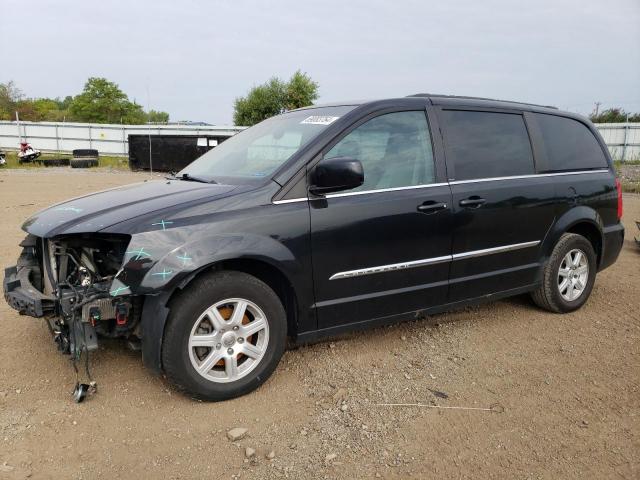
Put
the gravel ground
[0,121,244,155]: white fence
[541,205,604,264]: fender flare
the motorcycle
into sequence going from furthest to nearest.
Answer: [0,121,244,155]: white fence < the motorcycle < [541,205,604,264]: fender flare < the gravel ground

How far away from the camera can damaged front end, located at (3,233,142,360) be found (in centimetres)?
289

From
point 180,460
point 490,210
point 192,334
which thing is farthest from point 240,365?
point 490,210

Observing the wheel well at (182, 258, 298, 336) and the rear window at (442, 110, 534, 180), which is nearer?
the wheel well at (182, 258, 298, 336)

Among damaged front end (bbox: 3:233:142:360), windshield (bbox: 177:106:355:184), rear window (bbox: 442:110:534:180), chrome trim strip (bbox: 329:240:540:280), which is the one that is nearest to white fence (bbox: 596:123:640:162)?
rear window (bbox: 442:110:534:180)

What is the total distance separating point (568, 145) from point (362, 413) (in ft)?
10.7

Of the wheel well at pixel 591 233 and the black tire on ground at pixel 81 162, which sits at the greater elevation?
the black tire on ground at pixel 81 162

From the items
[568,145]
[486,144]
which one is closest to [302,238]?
[486,144]

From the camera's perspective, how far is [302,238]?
128 inches

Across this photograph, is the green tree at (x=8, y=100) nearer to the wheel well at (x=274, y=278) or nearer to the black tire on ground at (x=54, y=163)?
the black tire on ground at (x=54, y=163)

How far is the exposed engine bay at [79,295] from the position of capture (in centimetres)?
289

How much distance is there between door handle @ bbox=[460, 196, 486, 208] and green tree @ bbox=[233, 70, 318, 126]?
41.3 metres

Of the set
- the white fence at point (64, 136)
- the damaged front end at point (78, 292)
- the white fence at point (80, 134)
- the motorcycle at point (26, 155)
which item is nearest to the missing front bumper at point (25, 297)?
the damaged front end at point (78, 292)

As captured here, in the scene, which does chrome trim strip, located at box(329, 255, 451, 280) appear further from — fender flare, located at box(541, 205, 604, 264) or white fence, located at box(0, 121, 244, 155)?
white fence, located at box(0, 121, 244, 155)

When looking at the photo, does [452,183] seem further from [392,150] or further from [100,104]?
[100,104]
